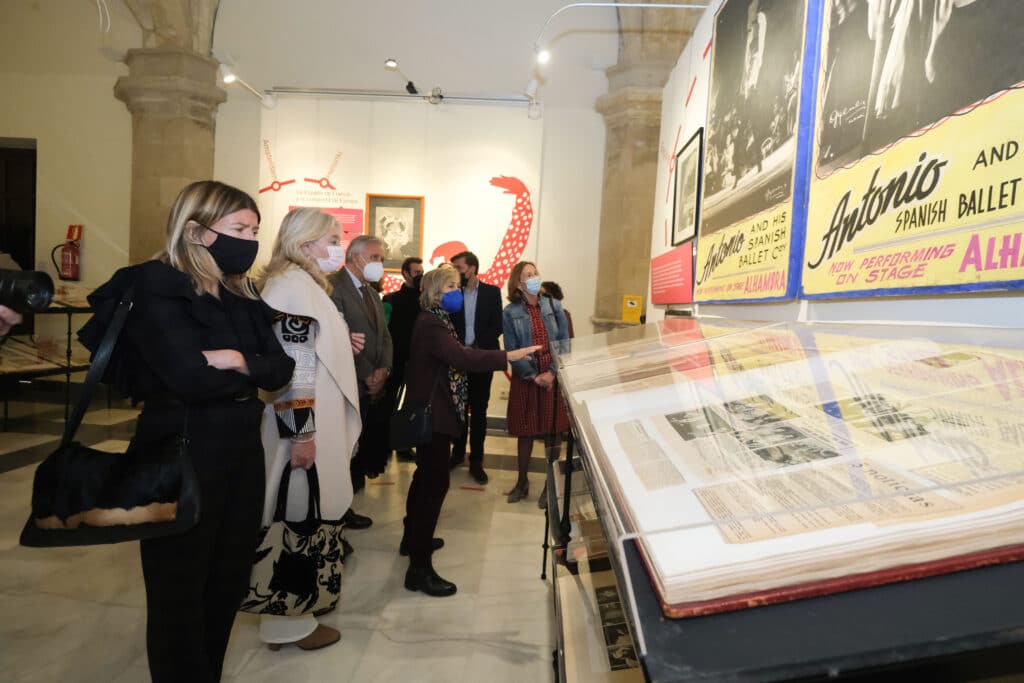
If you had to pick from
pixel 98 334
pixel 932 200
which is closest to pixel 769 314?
pixel 932 200

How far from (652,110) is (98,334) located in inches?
255

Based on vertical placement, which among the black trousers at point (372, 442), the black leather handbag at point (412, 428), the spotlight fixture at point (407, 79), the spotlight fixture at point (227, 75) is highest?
the spotlight fixture at point (407, 79)

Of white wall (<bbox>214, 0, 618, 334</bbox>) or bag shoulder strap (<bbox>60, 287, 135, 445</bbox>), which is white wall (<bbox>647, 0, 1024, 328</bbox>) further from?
white wall (<bbox>214, 0, 618, 334</bbox>)

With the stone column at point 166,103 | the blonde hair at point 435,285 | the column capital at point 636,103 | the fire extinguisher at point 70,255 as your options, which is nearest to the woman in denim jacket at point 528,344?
the blonde hair at point 435,285

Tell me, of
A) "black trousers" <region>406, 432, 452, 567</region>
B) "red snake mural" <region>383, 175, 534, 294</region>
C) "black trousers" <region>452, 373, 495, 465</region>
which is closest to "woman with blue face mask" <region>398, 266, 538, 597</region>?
"black trousers" <region>406, 432, 452, 567</region>

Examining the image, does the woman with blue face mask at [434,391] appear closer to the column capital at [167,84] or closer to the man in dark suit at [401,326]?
the man in dark suit at [401,326]

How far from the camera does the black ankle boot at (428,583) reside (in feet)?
8.56

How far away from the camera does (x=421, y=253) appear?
7039mm

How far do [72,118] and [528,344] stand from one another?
7.24m

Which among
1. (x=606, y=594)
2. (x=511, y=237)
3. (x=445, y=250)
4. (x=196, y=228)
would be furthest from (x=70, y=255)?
(x=606, y=594)

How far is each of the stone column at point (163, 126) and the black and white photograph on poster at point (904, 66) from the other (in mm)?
7281

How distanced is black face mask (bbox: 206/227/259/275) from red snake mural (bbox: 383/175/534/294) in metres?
5.35

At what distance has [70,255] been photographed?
7.18 m

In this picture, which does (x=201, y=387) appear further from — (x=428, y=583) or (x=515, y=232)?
(x=515, y=232)
